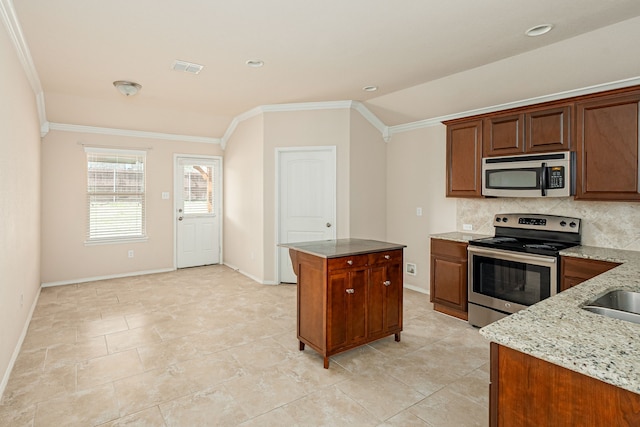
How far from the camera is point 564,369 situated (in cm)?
104

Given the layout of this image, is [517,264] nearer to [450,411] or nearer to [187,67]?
[450,411]

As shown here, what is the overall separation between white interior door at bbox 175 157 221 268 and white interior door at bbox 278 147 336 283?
6.47ft

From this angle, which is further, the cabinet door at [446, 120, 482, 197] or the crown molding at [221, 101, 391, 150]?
the crown molding at [221, 101, 391, 150]

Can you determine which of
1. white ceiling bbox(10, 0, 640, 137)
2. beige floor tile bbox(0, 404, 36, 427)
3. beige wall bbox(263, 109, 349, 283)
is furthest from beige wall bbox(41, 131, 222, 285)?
beige floor tile bbox(0, 404, 36, 427)

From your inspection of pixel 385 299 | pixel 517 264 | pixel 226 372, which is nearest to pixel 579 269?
pixel 517 264

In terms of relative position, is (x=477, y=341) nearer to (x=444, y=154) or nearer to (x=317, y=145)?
(x=444, y=154)

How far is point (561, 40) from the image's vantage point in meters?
2.99

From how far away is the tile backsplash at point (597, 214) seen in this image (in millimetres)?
3219

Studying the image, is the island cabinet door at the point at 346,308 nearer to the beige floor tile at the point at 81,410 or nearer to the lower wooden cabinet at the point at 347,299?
the lower wooden cabinet at the point at 347,299

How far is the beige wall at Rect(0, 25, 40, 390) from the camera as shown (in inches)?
99.4

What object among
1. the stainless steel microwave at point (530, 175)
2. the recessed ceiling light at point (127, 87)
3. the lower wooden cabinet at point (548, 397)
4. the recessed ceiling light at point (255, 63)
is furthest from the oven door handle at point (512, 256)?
the recessed ceiling light at point (127, 87)

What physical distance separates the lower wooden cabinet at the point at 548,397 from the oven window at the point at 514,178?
284cm

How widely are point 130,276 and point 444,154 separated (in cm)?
524

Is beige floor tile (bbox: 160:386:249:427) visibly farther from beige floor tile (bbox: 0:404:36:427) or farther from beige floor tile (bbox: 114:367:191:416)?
beige floor tile (bbox: 0:404:36:427)
